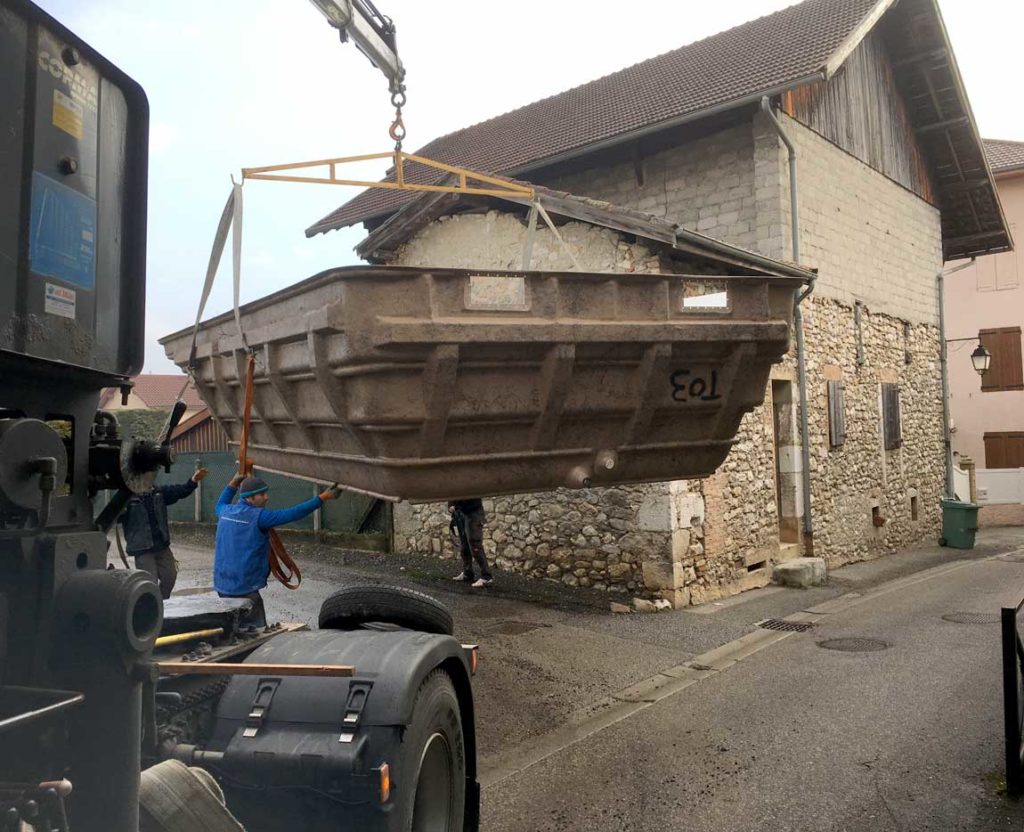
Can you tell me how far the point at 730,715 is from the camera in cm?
601

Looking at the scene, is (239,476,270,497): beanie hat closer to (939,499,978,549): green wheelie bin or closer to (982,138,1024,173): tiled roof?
(939,499,978,549): green wheelie bin

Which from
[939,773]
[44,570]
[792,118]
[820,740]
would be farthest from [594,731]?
[792,118]

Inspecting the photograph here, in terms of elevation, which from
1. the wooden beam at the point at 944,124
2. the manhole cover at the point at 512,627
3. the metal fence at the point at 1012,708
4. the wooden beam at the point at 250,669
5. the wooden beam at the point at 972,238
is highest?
the wooden beam at the point at 944,124

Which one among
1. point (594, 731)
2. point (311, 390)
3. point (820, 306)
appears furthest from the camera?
point (820, 306)

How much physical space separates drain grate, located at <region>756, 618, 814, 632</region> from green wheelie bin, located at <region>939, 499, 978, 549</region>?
8526 millimetres

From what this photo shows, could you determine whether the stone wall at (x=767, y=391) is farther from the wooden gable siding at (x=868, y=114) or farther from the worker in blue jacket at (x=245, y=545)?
the worker in blue jacket at (x=245, y=545)

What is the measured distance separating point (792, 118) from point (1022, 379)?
14.9 metres

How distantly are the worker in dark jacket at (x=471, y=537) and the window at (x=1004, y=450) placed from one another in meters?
18.6

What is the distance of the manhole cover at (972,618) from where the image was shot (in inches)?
353

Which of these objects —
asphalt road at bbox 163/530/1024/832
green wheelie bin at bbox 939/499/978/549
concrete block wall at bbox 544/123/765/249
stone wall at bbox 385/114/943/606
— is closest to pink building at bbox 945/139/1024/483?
green wheelie bin at bbox 939/499/978/549

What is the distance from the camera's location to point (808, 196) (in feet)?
40.0

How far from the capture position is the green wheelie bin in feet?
51.9

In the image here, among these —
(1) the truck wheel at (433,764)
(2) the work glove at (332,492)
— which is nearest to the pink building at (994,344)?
(2) the work glove at (332,492)

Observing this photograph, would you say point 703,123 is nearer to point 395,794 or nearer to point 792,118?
point 792,118
